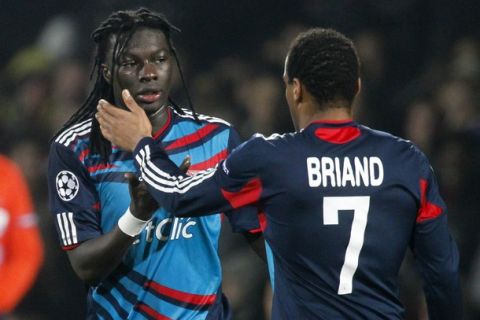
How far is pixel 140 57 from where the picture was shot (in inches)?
131

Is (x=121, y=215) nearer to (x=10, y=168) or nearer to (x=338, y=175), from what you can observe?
(x=338, y=175)

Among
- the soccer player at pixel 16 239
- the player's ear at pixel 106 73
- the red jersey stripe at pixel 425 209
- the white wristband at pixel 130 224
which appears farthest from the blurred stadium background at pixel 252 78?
the red jersey stripe at pixel 425 209

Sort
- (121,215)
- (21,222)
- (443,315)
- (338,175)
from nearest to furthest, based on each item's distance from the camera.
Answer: (338,175) < (443,315) < (121,215) < (21,222)

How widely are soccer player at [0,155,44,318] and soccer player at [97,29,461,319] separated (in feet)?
8.72

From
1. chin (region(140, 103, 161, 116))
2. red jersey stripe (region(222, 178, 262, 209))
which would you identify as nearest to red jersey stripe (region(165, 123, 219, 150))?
chin (region(140, 103, 161, 116))

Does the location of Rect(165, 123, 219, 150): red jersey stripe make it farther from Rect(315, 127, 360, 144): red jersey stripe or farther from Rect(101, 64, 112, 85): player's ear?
Rect(315, 127, 360, 144): red jersey stripe

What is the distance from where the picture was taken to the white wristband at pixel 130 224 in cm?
313

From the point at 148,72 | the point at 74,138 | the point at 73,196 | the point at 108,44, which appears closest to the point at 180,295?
the point at 73,196

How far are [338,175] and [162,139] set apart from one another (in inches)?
31.8

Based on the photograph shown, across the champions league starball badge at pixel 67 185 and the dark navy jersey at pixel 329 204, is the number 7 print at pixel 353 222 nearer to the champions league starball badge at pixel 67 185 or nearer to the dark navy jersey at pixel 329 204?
the dark navy jersey at pixel 329 204

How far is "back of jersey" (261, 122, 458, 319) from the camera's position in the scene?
278 centimetres

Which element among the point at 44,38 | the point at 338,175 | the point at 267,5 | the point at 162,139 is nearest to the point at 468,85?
the point at 267,5

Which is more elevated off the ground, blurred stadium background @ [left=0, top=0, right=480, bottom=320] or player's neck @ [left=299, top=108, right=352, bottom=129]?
player's neck @ [left=299, top=108, right=352, bottom=129]

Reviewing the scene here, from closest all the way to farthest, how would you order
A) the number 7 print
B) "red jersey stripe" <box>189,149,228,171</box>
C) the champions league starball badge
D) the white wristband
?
the number 7 print → the white wristband → the champions league starball badge → "red jersey stripe" <box>189,149,228,171</box>
